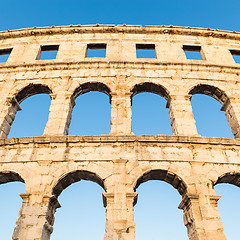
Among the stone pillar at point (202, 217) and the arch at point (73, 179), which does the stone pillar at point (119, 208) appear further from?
the stone pillar at point (202, 217)

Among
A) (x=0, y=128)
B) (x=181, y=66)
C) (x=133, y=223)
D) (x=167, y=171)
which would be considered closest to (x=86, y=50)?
(x=181, y=66)

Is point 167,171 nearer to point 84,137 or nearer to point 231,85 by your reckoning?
point 84,137

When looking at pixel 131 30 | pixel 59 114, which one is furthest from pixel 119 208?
pixel 131 30

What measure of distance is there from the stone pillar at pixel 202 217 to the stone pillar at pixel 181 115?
8.55ft

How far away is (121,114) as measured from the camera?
384 inches

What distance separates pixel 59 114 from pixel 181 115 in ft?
17.0

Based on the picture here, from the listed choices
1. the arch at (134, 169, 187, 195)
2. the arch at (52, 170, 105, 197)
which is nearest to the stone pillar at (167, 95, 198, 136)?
the arch at (134, 169, 187, 195)

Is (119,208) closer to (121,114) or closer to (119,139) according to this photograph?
(119,139)

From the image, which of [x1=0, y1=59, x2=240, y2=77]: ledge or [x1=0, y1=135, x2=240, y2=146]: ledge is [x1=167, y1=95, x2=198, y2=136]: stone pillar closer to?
[x1=0, y1=135, x2=240, y2=146]: ledge

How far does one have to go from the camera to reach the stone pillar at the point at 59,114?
30.6ft

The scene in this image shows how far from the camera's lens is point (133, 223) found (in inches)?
275

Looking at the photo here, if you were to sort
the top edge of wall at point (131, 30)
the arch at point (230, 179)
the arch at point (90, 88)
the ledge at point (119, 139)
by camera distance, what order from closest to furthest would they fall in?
the arch at point (230, 179) → the ledge at point (119, 139) → the arch at point (90, 88) → the top edge of wall at point (131, 30)

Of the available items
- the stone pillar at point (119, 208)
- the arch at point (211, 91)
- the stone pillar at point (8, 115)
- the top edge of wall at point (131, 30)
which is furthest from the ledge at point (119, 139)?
the top edge of wall at point (131, 30)


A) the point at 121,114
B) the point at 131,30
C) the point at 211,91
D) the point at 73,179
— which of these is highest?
the point at 131,30
